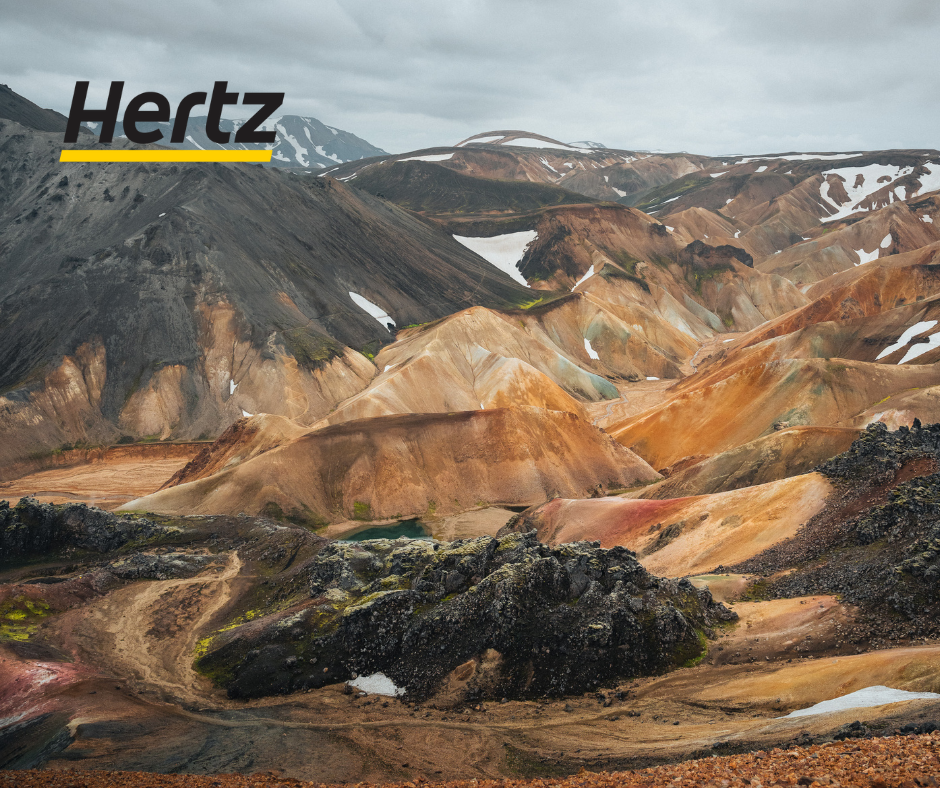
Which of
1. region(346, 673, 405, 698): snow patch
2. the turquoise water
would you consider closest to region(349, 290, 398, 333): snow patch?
the turquoise water

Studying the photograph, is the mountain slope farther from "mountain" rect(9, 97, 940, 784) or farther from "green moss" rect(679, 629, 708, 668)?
"green moss" rect(679, 629, 708, 668)

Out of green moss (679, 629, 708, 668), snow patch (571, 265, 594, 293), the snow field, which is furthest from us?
snow patch (571, 265, 594, 293)

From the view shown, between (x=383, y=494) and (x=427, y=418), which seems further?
(x=427, y=418)

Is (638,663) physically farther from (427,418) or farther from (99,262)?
(99,262)

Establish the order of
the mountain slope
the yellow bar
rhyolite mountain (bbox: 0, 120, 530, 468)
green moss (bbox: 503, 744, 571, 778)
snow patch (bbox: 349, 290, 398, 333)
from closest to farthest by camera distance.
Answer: green moss (bbox: 503, 744, 571, 778)
the mountain slope
rhyolite mountain (bbox: 0, 120, 530, 468)
snow patch (bbox: 349, 290, 398, 333)
the yellow bar

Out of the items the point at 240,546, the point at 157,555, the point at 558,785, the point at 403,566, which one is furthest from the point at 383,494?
the point at 558,785

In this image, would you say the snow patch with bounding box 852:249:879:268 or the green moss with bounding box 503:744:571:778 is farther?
the snow patch with bounding box 852:249:879:268

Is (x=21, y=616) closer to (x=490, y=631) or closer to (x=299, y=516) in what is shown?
(x=490, y=631)
